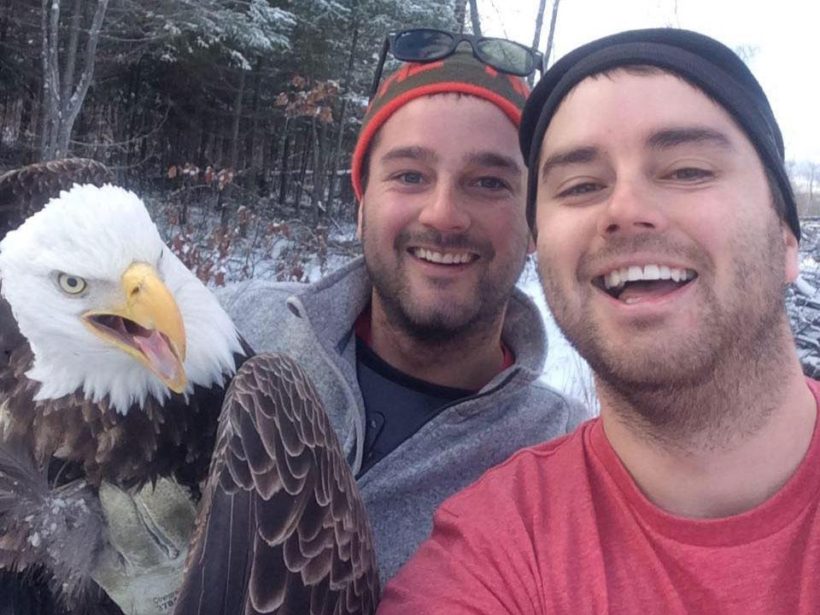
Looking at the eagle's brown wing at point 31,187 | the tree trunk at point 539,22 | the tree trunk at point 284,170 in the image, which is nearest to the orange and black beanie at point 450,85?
the eagle's brown wing at point 31,187

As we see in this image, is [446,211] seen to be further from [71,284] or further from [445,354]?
[71,284]

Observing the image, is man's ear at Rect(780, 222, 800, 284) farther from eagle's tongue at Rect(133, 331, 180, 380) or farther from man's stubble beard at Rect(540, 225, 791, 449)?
eagle's tongue at Rect(133, 331, 180, 380)

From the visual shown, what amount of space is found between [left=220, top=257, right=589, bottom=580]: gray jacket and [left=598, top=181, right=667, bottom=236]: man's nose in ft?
3.05

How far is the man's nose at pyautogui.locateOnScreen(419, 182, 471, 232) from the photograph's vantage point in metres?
2.51

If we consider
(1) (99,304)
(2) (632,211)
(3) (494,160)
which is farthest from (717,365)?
(1) (99,304)

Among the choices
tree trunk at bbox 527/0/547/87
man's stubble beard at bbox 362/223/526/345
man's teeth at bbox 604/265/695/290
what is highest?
tree trunk at bbox 527/0/547/87

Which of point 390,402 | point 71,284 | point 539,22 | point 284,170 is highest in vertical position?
point 539,22

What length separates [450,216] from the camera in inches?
99.1

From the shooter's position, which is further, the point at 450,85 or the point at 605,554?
the point at 450,85

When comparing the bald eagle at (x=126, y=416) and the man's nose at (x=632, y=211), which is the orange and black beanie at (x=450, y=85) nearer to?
the man's nose at (x=632, y=211)

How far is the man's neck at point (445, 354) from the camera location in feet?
8.79

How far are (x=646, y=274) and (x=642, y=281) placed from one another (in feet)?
0.08

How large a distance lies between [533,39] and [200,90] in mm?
9054

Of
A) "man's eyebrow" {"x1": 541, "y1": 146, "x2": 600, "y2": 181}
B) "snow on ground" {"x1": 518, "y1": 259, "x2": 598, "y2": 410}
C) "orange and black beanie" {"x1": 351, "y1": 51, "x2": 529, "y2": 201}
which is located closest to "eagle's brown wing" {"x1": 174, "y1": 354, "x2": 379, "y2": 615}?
"man's eyebrow" {"x1": 541, "y1": 146, "x2": 600, "y2": 181}
